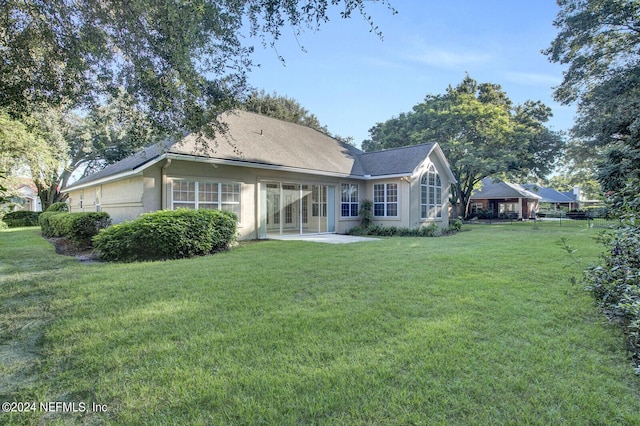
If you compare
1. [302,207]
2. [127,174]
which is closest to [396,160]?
[302,207]

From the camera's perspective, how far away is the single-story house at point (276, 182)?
1105 cm

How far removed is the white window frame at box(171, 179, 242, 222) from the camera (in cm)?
1116

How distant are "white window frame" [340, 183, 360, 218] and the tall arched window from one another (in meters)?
3.31

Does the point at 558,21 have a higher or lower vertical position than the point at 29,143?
higher

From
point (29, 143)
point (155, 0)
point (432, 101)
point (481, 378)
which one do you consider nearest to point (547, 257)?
point (481, 378)

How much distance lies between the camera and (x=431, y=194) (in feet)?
56.9

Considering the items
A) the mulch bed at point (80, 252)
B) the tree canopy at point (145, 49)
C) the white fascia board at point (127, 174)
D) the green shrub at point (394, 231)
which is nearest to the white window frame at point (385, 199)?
the green shrub at point (394, 231)

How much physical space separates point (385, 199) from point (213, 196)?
868cm

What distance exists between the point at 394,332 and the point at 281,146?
12407mm

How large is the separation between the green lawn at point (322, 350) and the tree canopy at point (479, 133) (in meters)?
19.2

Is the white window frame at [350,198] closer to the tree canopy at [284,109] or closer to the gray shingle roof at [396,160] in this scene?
the gray shingle roof at [396,160]

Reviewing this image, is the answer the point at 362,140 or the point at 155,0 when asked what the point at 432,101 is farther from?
the point at 155,0

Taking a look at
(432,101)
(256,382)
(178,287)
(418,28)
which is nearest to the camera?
(256,382)

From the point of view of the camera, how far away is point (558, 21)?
1855 cm
